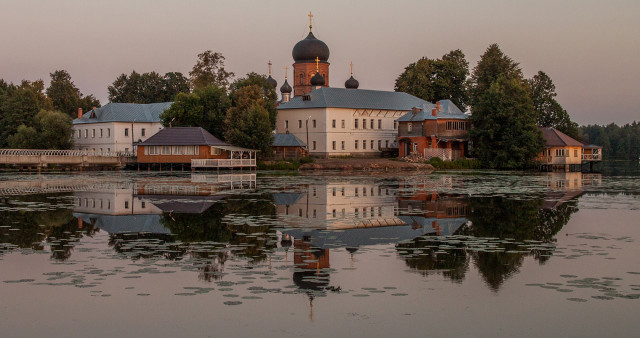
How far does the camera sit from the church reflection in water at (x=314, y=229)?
12.2m

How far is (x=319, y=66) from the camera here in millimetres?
84688

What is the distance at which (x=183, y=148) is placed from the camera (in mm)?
63938

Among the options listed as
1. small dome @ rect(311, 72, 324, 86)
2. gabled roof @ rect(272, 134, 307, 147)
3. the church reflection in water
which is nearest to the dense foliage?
small dome @ rect(311, 72, 324, 86)

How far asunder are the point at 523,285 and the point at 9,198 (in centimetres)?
2241

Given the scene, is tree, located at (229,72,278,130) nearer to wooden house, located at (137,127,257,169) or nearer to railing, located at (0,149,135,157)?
wooden house, located at (137,127,257,169)

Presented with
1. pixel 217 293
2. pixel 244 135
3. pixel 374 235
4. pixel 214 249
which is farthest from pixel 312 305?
pixel 244 135

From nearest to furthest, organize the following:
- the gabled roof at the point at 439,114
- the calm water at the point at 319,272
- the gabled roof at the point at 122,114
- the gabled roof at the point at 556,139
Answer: the calm water at the point at 319,272
the gabled roof at the point at 556,139
the gabled roof at the point at 439,114
the gabled roof at the point at 122,114

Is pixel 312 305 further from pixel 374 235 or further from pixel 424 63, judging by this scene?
pixel 424 63

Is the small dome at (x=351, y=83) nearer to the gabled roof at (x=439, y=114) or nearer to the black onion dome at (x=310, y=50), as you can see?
the black onion dome at (x=310, y=50)

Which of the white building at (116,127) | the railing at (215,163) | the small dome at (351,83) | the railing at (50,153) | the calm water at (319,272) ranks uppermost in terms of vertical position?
the small dome at (351,83)

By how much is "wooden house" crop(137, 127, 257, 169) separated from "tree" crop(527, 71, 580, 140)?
32.7m

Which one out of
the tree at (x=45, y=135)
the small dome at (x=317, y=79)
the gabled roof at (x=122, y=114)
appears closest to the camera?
the tree at (x=45, y=135)

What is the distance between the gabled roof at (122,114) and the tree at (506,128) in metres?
37.3

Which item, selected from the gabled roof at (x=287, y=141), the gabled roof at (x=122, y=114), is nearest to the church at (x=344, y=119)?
the gabled roof at (x=287, y=141)
